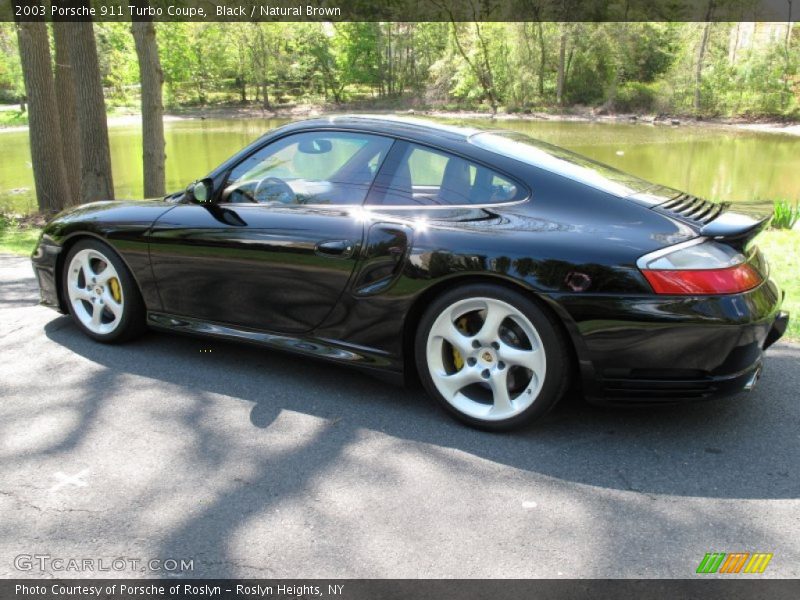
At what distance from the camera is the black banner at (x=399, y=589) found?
215 cm

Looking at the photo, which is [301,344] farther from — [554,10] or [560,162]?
[554,10]

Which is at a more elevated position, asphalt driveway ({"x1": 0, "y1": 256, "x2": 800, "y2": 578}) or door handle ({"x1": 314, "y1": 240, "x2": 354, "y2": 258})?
door handle ({"x1": 314, "y1": 240, "x2": 354, "y2": 258})

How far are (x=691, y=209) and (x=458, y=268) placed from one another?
3.70 feet

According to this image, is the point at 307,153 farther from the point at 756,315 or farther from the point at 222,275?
the point at 756,315

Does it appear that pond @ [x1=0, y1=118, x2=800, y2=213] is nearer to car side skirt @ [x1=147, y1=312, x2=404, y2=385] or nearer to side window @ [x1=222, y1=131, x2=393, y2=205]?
side window @ [x1=222, y1=131, x2=393, y2=205]

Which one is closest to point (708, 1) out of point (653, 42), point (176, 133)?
point (653, 42)

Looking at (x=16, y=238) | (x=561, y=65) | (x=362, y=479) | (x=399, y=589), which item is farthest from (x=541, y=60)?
(x=399, y=589)

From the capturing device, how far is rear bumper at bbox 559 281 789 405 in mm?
2836

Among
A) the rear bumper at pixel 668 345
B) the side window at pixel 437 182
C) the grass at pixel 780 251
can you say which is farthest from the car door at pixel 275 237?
the grass at pixel 780 251

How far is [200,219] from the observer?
12.9ft

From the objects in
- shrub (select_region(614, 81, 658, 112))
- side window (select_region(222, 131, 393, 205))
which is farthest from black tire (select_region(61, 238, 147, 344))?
shrub (select_region(614, 81, 658, 112))

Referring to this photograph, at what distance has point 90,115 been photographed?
10.9m

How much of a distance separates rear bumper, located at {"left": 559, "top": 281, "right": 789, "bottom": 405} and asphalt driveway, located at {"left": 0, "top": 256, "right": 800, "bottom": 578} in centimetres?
29

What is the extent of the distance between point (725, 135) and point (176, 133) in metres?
31.3
